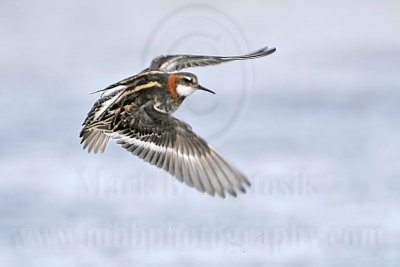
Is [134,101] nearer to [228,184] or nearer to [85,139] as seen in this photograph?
[85,139]

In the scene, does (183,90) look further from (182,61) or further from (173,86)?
(182,61)

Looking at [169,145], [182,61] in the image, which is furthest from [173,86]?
[182,61]

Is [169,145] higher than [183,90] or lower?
lower

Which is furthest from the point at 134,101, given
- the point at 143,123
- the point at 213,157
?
the point at 213,157

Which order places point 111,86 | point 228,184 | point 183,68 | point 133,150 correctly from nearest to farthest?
point 228,184, point 133,150, point 111,86, point 183,68

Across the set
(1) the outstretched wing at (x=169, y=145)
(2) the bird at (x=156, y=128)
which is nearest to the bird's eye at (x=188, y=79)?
(2) the bird at (x=156, y=128)

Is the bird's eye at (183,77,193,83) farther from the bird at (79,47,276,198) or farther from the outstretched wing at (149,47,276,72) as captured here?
the outstretched wing at (149,47,276,72)

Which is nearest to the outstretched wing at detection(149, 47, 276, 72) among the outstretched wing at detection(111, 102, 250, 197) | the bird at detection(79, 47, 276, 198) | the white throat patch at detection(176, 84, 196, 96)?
the bird at detection(79, 47, 276, 198)
